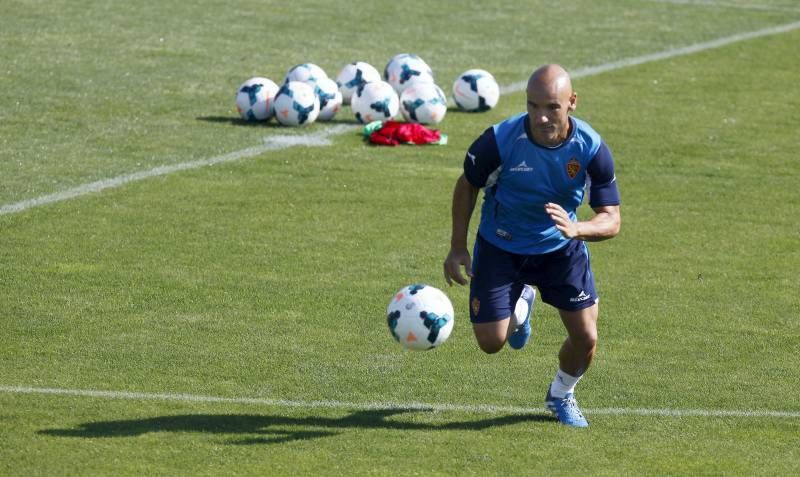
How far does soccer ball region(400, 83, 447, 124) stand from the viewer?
758 inches

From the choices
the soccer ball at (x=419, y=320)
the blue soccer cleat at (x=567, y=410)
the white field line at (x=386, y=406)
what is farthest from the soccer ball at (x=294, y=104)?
the blue soccer cleat at (x=567, y=410)

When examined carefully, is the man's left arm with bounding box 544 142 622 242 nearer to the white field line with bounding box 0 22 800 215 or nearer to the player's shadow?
the player's shadow

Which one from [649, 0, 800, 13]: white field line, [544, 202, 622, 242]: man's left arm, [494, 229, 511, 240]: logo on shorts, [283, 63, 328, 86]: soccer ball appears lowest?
[649, 0, 800, 13]: white field line

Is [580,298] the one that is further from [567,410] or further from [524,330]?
[524,330]

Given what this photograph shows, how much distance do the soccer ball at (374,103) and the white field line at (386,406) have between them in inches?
389

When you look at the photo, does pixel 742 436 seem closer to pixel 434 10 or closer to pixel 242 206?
pixel 242 206

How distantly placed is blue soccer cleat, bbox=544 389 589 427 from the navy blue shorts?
60cm

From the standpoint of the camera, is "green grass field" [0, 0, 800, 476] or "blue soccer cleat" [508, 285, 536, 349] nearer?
"green grass field" [0, 0, 800, 476]

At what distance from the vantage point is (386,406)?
32.0 feet

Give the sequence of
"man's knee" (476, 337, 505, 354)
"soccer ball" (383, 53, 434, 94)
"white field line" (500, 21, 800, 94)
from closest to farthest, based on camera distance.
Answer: "man's knee" (476, 337, 505, 354) → "soccer ball" (383, 53, 434, 94) → "white field line" (500, 21, 800, 94)

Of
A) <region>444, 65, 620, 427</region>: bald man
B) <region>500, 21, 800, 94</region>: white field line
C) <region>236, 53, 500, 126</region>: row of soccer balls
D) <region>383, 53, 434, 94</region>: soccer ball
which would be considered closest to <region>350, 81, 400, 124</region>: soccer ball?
<region>236, 53, 500, 126</region>: row of soccer balls

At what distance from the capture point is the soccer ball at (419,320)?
9.96m

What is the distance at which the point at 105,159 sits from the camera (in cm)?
1695

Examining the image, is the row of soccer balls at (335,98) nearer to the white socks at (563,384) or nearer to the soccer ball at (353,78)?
the soccer ball at (353,78)
